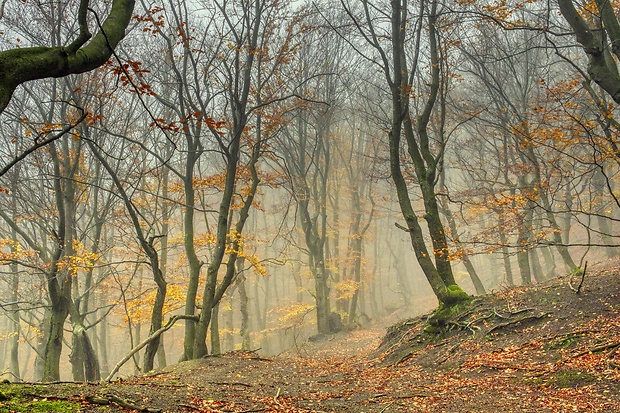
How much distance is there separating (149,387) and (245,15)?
9117mm

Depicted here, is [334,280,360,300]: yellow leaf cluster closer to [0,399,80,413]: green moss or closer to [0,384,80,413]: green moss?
[0,384,80,413]: green moss

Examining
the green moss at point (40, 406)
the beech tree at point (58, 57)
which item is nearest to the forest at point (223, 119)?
the beech tree at point (58, 57)

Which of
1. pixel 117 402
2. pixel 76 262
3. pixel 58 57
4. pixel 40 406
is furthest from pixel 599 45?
pixel 76 262

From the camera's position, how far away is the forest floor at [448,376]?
487cm

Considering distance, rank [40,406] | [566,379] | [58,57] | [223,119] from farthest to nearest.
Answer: [223,119] < [566,379] < [58,57] < [40,406]

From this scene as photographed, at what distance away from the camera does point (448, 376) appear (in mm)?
7668

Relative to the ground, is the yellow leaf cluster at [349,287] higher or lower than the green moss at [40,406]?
higher

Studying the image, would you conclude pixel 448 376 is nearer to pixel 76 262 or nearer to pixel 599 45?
pixel 599 45

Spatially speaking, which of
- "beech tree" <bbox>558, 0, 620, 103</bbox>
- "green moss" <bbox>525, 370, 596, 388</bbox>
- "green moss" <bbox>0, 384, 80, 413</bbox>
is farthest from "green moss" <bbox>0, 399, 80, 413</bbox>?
"beech tree" <bbox>558, 0, 620, 103</bbox>

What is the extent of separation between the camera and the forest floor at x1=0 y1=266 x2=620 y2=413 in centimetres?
487

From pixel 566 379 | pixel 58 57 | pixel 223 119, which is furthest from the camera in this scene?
pixel 223 119

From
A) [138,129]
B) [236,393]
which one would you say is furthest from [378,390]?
[138,129]

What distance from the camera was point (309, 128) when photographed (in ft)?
70.7

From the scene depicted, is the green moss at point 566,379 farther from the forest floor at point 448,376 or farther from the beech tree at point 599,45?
the beech tree at point 599,45
